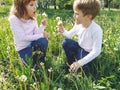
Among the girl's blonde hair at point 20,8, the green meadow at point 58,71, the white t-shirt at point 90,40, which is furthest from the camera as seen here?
the girl's blonde hair at point 20,8

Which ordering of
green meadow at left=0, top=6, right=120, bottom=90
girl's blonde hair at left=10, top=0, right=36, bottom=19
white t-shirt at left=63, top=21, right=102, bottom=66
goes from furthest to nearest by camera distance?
girl's blonde hair at left=10, top=0, right=36, bottom=19 → white t-shirt at left=63, top=21, right=102, bottom=66 → green meadow at left=0, top=6, right=120, bottom=90

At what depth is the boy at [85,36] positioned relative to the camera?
3757 millimetres

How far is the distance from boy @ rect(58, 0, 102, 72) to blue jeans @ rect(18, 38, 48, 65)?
234mm

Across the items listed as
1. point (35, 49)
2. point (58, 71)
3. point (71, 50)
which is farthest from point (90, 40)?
point (35, 49)

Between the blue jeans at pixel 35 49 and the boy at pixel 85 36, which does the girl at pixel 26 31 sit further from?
the boy at pixel 85 36

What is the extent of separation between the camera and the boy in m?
3.76

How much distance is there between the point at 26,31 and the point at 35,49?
0.75ft

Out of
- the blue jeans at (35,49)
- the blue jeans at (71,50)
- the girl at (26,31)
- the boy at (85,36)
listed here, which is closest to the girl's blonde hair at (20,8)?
the girl at (26,31)

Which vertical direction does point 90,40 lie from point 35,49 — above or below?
above

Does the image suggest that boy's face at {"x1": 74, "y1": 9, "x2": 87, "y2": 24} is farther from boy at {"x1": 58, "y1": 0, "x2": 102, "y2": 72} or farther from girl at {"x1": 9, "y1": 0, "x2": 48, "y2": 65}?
girl at {"x1": 9, "y1": 0, "x2": 48, "y2": 65}

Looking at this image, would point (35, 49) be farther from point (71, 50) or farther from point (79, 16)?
point (79, 16)

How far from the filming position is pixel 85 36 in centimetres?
391

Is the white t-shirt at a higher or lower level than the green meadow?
higher

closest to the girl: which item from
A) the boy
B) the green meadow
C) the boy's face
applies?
the green meadow
